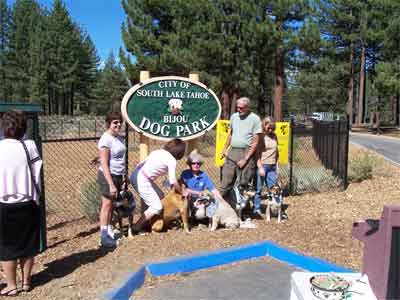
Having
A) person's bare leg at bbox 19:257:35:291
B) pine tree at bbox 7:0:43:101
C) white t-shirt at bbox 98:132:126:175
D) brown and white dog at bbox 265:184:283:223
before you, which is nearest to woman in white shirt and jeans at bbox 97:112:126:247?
white t-shirt at bbox 98:132:126:175

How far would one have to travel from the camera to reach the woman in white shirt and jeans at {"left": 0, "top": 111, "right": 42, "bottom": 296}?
3.40 m

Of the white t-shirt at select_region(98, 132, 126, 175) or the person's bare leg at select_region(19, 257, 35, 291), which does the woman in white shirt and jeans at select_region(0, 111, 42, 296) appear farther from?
the white t-shirt at select_region(98, 132, 126, 175)

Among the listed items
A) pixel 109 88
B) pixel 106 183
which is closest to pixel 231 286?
pixel 106 183

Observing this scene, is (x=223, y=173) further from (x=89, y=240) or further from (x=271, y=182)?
(x=89, y=240)

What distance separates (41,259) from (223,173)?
8.44ft

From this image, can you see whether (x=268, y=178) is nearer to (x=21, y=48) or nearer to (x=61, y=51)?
(x=61, y=51)

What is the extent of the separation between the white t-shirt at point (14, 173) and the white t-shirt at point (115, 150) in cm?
118

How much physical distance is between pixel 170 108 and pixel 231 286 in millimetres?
2674

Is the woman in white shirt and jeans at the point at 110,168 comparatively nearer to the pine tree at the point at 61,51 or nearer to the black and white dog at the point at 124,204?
the black and white dog at the point at 124,204

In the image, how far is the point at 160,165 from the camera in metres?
5.06

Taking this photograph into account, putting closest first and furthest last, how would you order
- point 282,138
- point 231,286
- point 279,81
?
point 231,286
point 282,138
point 279,81

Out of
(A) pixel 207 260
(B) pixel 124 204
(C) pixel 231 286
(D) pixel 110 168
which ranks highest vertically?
(D) pixel 110 168

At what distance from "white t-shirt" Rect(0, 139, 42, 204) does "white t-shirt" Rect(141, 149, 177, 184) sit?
1.76m

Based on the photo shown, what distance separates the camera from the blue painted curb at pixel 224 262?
4.03 metres
